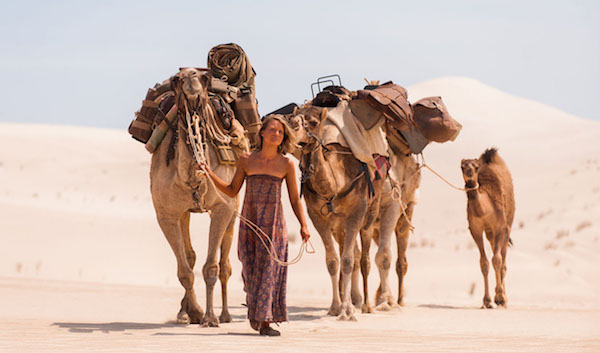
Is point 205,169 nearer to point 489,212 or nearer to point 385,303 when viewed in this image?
point 385,303

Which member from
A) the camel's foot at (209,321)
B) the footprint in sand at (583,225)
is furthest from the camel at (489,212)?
the footprint in sand at (583,225)

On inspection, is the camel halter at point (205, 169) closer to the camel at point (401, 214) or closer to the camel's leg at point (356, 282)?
the camel's leg at point (356, 282)

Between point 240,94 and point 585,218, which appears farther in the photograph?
point 585,218

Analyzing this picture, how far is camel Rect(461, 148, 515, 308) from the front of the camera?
52.1 feet

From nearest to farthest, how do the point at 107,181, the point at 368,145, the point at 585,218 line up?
the point at 368,145
the point at 585,218
the point at 107,181

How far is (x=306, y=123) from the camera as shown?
39.6 ft

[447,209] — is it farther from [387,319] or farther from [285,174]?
[285,174]

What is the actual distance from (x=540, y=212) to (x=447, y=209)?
6406 mm

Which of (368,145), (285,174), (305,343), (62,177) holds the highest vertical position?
(62,177)

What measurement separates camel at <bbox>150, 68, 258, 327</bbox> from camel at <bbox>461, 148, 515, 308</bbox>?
5.71 meters

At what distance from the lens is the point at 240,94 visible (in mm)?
12258

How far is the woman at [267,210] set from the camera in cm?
956

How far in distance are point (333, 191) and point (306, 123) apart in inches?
36.3

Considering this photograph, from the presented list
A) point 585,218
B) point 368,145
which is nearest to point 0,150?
point 585,218
